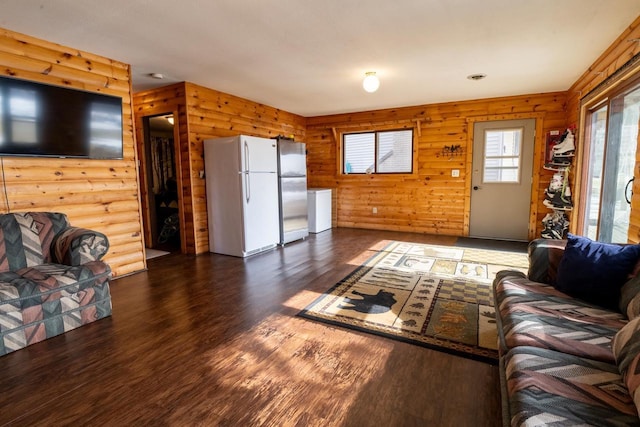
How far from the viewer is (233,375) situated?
74.1 inches

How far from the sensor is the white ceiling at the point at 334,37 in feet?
7.98

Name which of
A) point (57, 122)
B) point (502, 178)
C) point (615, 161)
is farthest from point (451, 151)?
point (57, 122)

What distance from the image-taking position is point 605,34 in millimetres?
2938

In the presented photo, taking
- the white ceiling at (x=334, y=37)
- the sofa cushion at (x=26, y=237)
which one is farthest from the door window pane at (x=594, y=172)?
the sofa cushion at (x=26, y=237)

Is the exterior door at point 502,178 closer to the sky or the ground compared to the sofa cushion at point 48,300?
closer to the sky

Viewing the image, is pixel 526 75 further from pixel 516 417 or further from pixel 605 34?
pixel 516 417

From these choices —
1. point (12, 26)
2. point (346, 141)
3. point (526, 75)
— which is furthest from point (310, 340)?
point (346, 141)

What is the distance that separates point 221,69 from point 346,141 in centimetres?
347

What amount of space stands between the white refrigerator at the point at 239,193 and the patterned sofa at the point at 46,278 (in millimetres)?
1887

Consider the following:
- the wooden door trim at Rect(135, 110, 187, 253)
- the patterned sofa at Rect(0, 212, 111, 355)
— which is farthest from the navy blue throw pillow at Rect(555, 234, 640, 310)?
the wooden door trim at Rect(135, 110, 187, 253)

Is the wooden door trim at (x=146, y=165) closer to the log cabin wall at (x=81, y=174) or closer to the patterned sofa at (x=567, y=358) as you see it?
the log cabin wall at (x=81, y=174)

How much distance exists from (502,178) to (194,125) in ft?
16.1

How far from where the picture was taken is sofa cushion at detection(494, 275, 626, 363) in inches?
55.6

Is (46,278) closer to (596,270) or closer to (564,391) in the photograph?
(564,391)
